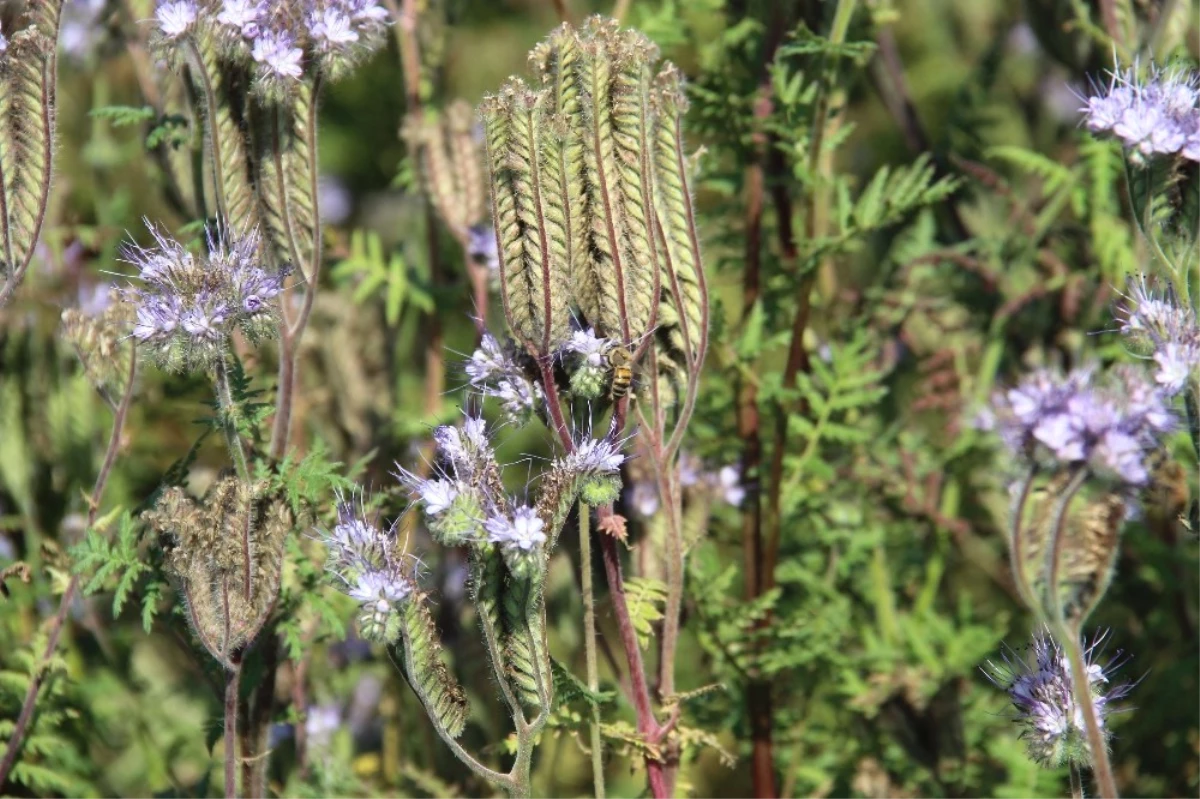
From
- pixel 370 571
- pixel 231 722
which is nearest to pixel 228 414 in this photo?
pixel 370 571

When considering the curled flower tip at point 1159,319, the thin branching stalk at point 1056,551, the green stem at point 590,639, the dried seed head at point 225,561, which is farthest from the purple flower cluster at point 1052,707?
the dried seed head at point 225,561

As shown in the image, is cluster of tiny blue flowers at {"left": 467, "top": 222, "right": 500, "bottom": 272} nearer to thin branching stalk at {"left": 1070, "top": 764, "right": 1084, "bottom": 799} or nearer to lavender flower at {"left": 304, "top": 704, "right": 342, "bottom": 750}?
lavender flower at {"left": 304, "top": 704, "right": 342, "bottom": 750}

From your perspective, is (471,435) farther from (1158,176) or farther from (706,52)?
(706,52)

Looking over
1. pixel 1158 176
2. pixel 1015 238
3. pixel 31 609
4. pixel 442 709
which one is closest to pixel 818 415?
pixel 1015 238

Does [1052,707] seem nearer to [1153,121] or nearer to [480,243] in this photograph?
Result: [1153,121]

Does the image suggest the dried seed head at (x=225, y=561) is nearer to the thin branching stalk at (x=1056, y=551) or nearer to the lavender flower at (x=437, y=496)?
the lavender flower at (x=437, y=496)

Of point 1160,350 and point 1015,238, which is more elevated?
point 1015,238
